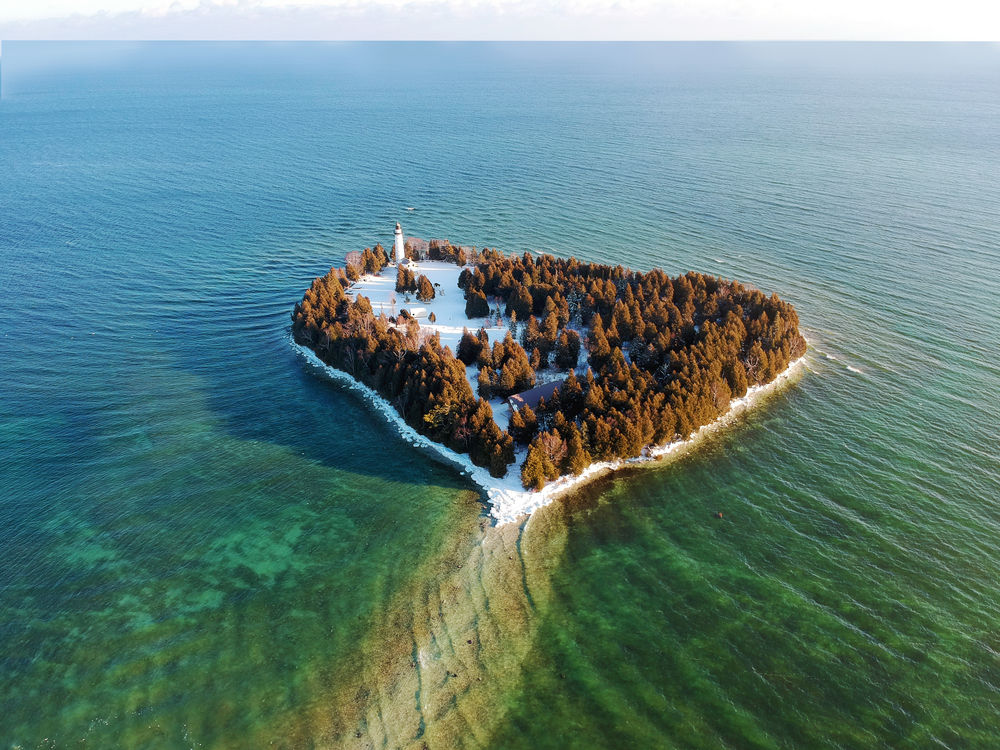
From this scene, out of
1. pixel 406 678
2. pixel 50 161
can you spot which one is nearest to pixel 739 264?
pixel 406 678

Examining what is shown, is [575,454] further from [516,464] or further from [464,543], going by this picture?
[464,543]

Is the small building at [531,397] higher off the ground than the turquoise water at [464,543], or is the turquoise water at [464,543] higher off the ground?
the small building at [531,397]

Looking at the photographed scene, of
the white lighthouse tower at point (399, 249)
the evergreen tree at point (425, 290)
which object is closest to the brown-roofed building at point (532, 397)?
the evergreen tree at point (425, 290)

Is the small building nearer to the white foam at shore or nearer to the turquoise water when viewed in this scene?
the white foam at shore

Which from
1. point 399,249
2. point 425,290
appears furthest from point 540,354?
point 399,249

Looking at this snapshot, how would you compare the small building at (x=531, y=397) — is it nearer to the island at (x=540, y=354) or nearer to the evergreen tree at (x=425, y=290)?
the island at (x=540, y=354)

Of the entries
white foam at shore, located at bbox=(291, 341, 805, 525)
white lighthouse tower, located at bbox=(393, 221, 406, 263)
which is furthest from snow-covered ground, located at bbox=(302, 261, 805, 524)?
white lighthouse tower, located at bbox=(393, 221, 406, 263)

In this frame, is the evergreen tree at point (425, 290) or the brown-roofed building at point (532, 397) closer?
the brown-roofed building at point (532, 397)
